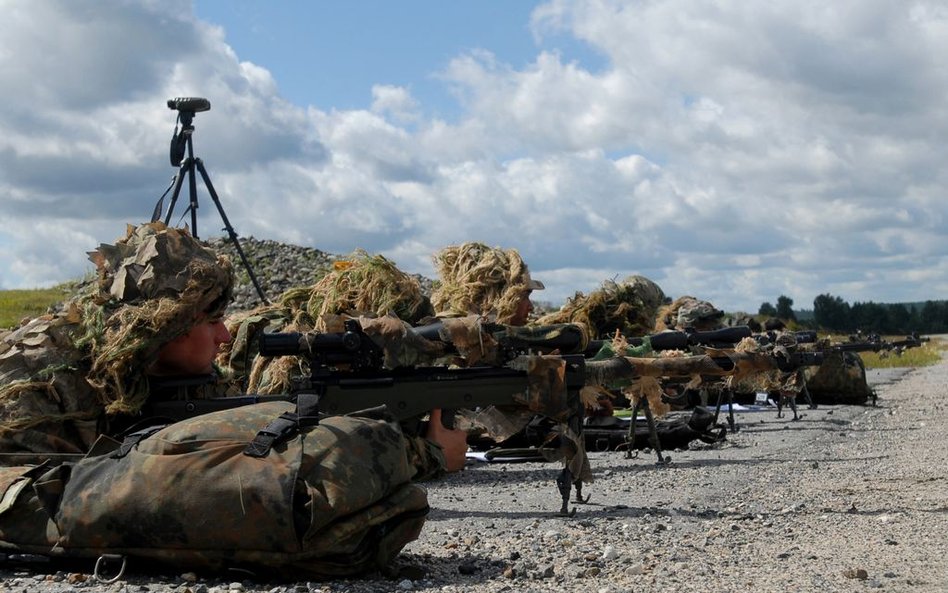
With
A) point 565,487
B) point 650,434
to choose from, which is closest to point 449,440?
point 565,487

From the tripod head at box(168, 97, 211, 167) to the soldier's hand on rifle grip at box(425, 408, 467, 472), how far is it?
6.55m

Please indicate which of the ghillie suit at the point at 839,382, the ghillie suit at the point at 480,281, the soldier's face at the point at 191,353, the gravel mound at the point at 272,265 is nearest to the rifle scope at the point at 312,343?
the soldier's face at the point at 191,353

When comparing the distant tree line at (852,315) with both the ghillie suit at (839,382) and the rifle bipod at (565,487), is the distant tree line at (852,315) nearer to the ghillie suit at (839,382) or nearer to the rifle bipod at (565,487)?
the ghillie suit at (839,382)

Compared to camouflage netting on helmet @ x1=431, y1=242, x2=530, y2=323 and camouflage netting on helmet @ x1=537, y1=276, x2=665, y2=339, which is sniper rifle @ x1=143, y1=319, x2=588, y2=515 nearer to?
camouflage netting on helmet @ x1=431, y1=242, x2=530, y2=323

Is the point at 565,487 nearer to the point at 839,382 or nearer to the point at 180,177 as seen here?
the point at 180,177

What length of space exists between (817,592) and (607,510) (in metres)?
2.51

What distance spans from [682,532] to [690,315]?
28.2 feet

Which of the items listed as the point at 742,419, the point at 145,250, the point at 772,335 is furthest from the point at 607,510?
the point at 742,419

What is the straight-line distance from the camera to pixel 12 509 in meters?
4.47

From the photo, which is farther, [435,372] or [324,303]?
[324,303]

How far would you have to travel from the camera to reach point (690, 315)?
14289 millimetres

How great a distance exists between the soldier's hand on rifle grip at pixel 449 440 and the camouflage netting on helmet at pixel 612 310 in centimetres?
550

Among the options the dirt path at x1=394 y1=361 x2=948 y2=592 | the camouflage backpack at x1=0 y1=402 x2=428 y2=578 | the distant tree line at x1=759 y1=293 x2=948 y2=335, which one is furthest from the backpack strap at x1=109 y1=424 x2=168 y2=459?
the distant tree line at x1=759 y1=293 x2=948 y2=335

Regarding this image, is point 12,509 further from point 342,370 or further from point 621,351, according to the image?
point 621,351
